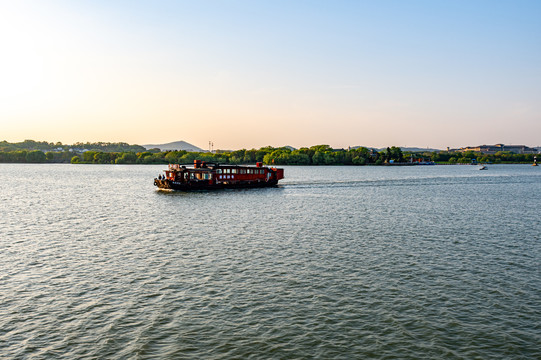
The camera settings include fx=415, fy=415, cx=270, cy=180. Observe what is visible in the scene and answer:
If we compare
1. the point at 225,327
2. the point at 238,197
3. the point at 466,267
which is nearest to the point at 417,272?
the point at 466,267

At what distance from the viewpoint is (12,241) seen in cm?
4119

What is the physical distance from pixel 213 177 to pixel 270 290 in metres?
78.5

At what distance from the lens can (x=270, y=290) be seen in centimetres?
2598

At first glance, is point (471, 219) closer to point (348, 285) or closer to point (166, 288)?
point (348, 285)

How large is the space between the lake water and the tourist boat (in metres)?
46.2

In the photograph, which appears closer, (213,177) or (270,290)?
(270,290)

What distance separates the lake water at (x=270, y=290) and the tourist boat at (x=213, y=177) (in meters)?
46.2

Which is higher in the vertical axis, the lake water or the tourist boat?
the tourist boat

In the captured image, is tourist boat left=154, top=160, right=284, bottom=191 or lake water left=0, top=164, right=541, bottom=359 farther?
tourist boat left=154, top=160, right=284, bottom=191

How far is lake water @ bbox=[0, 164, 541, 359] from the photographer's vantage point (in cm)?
1891

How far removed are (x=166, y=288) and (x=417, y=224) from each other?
36043mm

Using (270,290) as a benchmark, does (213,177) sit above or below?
above

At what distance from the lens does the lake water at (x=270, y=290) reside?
18.9m

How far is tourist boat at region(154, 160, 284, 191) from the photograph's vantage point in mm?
98625
